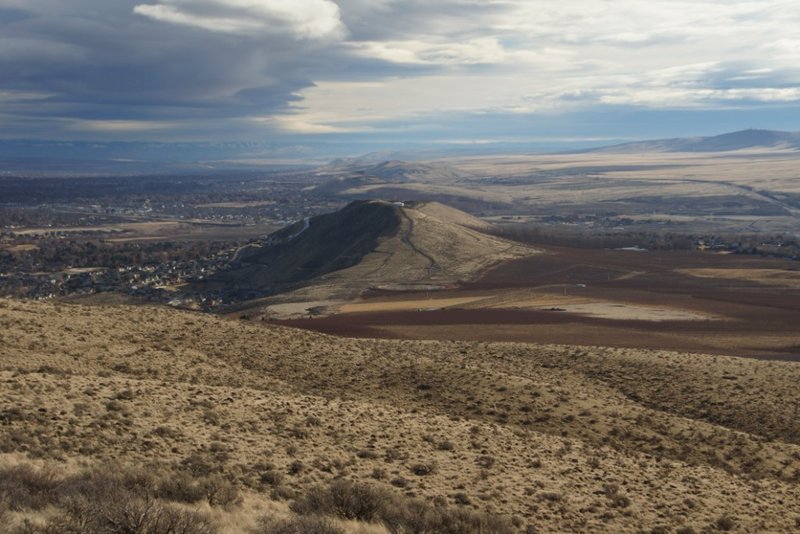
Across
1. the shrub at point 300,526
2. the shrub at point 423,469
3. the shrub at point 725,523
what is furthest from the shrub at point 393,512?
the shrub at point 725,523

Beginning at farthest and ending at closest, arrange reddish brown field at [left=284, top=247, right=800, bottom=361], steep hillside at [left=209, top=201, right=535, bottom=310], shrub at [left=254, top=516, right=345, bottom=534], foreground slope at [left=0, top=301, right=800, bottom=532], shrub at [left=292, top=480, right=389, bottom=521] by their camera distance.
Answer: steep hillside at [left=209, top=201, right=535, bottom=310], reddish brown field at [left=284, top=247, right=800, bottom=361], foreground slope at [left=0, top=301, right=800, bottom=532], shrub at [left=292, top=480, right=389, bottom=521], shrub at [left=254, top=516, right=345, bottom=534]

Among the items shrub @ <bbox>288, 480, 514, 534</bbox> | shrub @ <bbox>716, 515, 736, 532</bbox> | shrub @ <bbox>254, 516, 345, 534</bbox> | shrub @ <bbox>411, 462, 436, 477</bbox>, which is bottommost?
shrub @ <bbox>716, 515, 736, 532</bbox>

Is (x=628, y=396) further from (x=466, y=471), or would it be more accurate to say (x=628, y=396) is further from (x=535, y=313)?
(x=535, y=313)

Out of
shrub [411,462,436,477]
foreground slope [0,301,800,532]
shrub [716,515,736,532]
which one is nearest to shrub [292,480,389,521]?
foreground slope [0,301,800,532]

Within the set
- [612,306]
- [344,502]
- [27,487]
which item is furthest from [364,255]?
[27,487]

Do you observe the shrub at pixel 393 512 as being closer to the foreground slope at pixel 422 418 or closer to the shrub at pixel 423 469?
the foreground slope at pixel 422 418

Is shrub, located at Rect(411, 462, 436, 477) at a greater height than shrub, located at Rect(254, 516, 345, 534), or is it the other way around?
shrub, located at Rect(254, 516, 345, 534)

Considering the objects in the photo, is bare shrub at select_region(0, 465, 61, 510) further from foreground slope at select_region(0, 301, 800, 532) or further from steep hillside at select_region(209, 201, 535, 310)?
steep hillside at select_region(209, 201, 535, 310)

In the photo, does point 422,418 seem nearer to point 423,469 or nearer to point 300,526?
point 423,469
